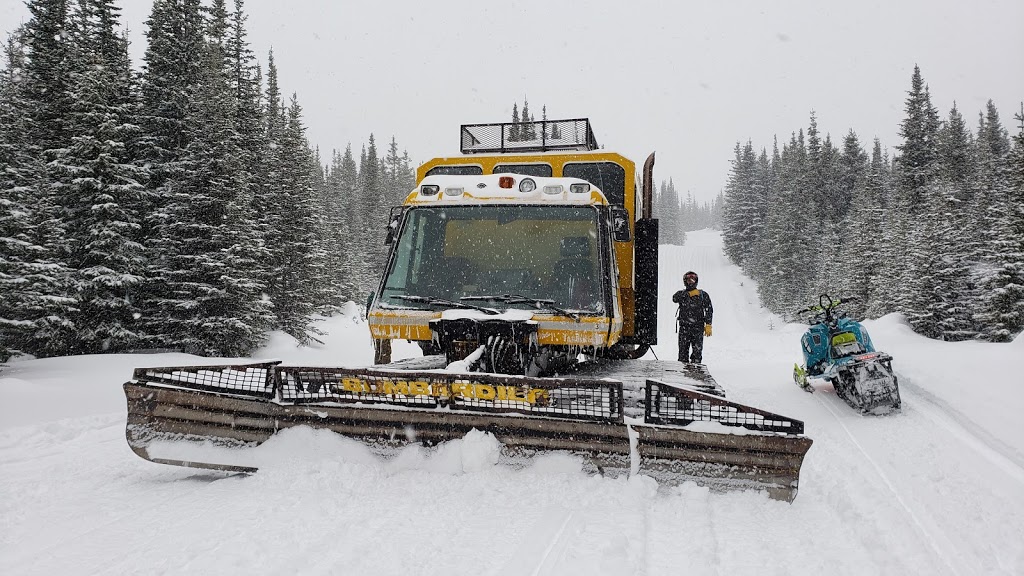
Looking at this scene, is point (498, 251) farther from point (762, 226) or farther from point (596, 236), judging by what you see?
point (762, 226)

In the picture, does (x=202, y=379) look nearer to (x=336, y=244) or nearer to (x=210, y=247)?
(x=210, y=247)

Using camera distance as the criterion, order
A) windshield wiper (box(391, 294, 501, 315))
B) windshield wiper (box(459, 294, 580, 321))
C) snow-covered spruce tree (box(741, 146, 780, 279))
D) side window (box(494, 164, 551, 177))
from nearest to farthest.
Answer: windshield wiper (box(459, 294, 580, 321)) → windshield wiper (box(391, 294, 501, 315)) → side window (box(494, 164, 551, 177)) → snow-covered spruce tree (box(741, 146, 780, 279))

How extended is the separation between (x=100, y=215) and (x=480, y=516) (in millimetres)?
15656

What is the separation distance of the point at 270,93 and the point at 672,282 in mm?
35334

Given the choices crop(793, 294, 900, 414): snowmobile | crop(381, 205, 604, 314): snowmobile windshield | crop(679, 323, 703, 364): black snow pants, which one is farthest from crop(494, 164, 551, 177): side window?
crop(793, 294, 900, 414): snowmobile

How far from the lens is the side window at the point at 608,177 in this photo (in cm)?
585

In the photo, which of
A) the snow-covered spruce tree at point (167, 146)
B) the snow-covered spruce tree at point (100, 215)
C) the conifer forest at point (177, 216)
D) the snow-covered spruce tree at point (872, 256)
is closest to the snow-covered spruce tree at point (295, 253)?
the conifer forest at point (177, 216)

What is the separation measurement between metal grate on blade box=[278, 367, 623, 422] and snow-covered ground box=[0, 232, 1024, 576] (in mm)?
287

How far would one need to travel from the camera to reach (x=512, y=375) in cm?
390

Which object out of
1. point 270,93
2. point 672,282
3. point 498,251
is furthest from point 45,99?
point 672,282

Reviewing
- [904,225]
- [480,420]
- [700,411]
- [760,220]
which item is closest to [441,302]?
[480,420]

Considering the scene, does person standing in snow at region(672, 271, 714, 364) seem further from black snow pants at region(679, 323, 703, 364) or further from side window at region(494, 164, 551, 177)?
side window at region(494, 164, 551, 177)

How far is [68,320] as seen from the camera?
1352cm

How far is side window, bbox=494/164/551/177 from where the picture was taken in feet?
20.1
